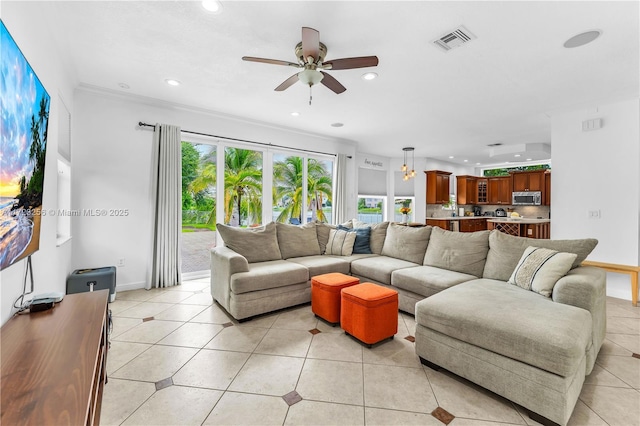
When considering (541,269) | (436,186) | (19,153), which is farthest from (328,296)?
(436,186)

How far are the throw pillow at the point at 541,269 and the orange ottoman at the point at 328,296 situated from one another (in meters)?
1.51

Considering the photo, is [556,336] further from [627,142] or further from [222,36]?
[627,142]

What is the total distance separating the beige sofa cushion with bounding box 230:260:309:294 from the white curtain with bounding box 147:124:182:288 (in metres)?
1.54

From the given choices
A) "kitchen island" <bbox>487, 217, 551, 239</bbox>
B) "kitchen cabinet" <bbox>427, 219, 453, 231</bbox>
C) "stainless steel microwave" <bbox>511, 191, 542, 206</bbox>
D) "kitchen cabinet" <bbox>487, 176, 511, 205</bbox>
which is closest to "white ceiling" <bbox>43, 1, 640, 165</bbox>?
"kitchen island" <bbox>487, 217, 551, 239</bbox>

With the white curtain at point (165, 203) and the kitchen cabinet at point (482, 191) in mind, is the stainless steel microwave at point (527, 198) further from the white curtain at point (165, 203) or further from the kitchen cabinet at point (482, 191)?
the white curtain at point (165, 203)

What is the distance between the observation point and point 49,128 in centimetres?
223

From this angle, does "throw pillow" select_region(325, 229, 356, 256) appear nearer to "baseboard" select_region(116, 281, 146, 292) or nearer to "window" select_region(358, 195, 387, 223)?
"baseboard" select_region(116, 281, 146, 292)

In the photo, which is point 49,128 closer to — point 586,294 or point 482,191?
point 586,294

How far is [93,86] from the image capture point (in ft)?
11.6

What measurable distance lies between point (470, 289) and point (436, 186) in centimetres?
686

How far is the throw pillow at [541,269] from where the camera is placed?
2.19 meters

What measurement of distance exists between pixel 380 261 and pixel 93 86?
437cm

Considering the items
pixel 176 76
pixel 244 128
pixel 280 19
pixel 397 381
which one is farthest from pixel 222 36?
pixel 397 381

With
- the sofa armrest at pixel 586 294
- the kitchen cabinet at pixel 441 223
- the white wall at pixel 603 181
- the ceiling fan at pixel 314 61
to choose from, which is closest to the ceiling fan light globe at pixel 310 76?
the ceiling fan at pixel 314 61
